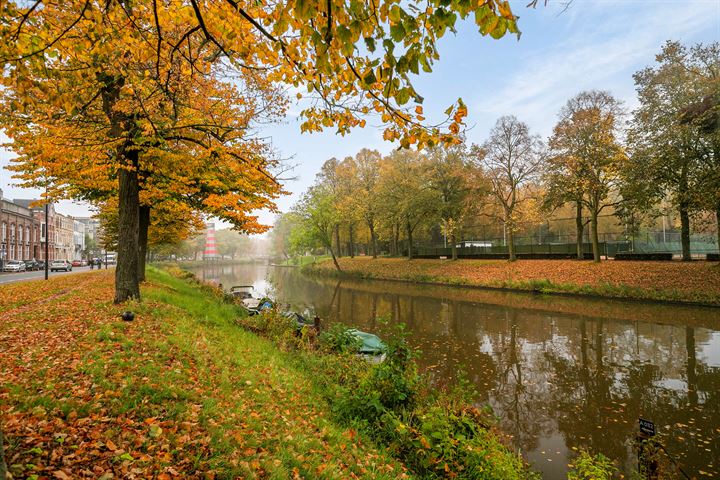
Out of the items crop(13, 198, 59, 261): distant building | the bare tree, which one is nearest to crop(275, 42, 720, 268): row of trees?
the bare tree

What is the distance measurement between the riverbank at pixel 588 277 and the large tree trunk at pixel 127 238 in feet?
73.0

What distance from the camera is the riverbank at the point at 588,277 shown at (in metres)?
17.3

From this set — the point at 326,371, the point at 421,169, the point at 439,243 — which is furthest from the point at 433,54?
the point at 439,243

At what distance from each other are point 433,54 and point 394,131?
971 millimetres

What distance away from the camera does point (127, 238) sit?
887 cm

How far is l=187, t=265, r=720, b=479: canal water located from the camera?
19.6 ft

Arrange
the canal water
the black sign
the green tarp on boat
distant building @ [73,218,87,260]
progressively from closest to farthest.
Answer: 1. the black sign
2. the canal water
3. the green tarp on boat
4. distant building @ [73,218,87,260]

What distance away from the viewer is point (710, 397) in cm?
732

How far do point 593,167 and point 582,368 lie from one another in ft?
59.8

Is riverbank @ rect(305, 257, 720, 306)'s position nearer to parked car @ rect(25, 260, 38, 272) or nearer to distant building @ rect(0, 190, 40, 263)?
parked car @ rect(25, 260, 38, 272)

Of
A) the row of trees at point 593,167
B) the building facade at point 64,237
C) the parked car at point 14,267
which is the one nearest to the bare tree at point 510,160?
the row of trees at point 593,167

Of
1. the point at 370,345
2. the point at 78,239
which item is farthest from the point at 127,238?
the point at 78,239

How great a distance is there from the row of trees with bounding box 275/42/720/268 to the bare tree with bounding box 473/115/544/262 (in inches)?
3.1

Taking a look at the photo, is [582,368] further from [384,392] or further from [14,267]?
[14,267]
